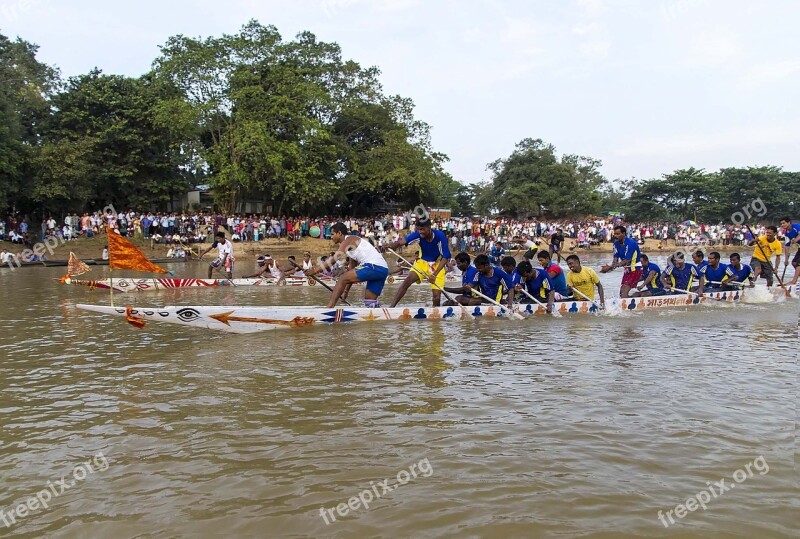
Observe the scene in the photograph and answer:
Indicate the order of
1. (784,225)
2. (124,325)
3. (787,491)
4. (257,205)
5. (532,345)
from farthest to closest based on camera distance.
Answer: (257,205)
(784,225)
(124,325)
(532,345)
(787,491)

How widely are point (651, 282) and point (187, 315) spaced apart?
9.87 meters

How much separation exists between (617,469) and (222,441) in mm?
3150

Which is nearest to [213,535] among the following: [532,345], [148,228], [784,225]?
[532,345]

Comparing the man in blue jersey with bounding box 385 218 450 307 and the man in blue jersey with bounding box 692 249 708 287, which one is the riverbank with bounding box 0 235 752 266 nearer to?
the man in blue jersey with bounding box 692 249 708 287

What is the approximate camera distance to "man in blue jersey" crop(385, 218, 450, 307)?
1145 centimetres

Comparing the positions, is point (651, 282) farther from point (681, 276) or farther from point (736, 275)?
point (736, 275)

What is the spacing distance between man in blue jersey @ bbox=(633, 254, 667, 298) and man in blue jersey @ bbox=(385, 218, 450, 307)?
4929mm

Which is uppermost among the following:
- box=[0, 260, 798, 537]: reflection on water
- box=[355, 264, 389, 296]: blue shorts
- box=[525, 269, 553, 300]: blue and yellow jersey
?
box=[355, 264, 389, 296]: blue shorts

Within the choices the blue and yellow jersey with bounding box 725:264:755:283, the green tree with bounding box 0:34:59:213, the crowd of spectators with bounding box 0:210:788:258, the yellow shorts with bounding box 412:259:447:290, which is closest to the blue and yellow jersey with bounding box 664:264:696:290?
the blue and yellow jersey with bounding box 725:264:755:283

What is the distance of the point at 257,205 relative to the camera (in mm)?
42594

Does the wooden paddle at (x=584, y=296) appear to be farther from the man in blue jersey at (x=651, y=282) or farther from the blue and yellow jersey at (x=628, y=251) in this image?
the man in blue jersey at (x=651, y=282)

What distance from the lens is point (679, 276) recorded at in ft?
46.6

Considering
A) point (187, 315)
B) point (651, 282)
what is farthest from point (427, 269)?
point (651, 282)

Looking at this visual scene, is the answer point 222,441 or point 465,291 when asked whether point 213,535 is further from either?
point 465,291
